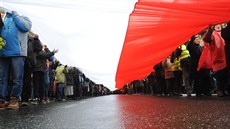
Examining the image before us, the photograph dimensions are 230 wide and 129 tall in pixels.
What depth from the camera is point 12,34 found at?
20.7 ft

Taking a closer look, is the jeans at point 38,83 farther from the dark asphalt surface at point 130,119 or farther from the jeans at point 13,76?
the dark asphalt surface at point 130,119

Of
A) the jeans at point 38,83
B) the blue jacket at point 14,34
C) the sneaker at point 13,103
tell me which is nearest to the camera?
the sneaker at point 13,103

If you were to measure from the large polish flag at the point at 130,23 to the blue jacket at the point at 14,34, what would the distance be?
1.08 ft

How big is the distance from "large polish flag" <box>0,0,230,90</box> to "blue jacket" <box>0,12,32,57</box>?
0.33 metres

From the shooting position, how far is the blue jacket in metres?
6.21

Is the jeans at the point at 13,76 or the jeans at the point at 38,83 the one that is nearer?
the jeans at the point at 13,76

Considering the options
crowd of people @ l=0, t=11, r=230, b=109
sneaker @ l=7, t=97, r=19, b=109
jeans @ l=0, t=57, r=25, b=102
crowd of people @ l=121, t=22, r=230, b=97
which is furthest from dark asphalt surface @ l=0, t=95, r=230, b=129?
crowd of people @ l=121, t=22, r=230, b=97

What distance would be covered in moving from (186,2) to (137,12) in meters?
1.36

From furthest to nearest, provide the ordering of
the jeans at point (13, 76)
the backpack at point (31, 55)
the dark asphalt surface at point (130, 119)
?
the backpack at point (31, 55) < the jeans at point (13, 76) < the dark asphalt surface at point (130, 119)

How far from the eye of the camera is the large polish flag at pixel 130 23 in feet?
21.8

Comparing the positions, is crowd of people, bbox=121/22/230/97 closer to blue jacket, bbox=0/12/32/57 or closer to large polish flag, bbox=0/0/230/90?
large polish flag, bbox=0/0/230/90

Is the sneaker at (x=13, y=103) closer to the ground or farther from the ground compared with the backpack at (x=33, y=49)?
closer to the ground

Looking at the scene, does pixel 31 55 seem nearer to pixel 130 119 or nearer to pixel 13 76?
pixel 13 76

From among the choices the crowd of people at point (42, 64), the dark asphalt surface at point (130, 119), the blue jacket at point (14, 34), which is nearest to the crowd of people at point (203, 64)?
the crowd of people at point (42, 64)
